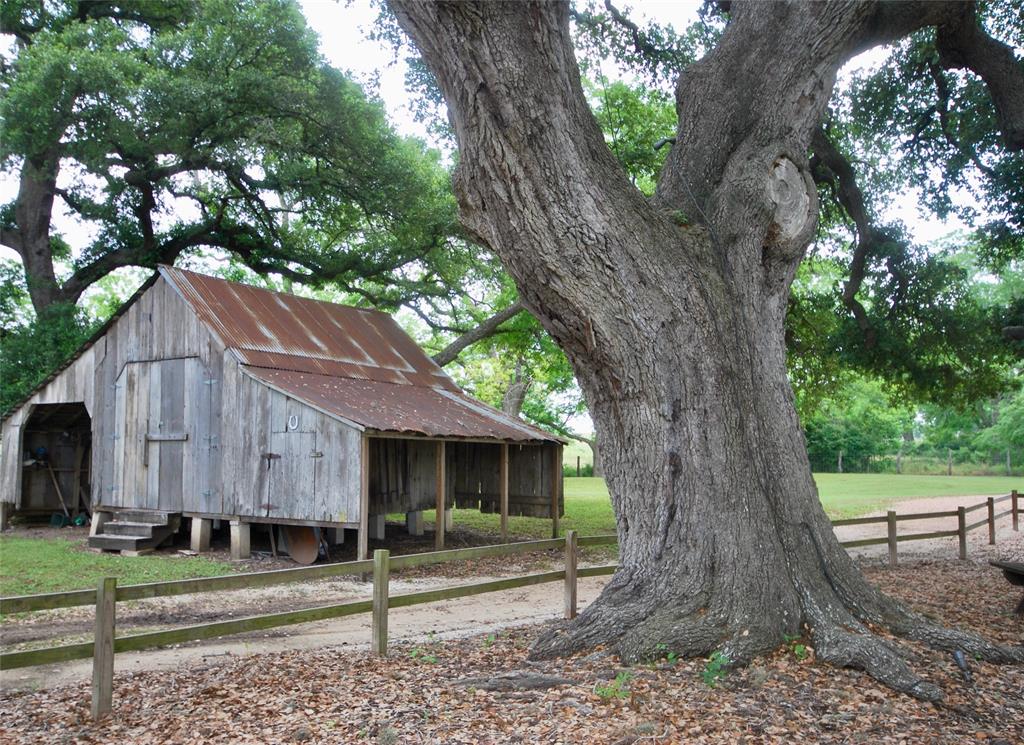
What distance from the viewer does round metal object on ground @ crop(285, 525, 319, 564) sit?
15.7 m

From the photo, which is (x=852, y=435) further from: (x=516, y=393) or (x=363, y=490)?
(x=363, y=490)

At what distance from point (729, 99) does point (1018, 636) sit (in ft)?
17.9

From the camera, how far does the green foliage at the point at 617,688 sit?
5.52 meters

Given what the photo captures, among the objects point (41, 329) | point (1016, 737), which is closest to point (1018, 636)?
point (1016, 737)

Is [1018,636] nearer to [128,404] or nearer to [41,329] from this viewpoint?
[128,404]

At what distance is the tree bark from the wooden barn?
778cm

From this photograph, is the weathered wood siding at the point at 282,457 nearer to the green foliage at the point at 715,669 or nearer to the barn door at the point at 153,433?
the barn door at the point at 153,433

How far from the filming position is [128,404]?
17.7 metres

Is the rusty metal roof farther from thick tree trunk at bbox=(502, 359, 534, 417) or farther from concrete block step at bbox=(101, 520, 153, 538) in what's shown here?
thick tree trunk at bbox=(502, 359, 534, 417)

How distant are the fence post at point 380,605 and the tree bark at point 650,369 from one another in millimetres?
1560

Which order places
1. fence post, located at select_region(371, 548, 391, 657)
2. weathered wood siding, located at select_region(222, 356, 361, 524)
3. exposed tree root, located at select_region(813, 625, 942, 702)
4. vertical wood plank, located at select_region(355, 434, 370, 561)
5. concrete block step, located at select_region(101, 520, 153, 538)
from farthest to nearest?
concrete block step, located at select_region(101, 520, 153, 538) < weathered wood siding, located at select_region(222, 356, 361, 524) < vertical wood plank, located at select_region(355, 434, 370, 561) < fence post, located at select_region(371, 548, 391, 657) < exposed tree root, located at select_region(813, 625, 942, 702)

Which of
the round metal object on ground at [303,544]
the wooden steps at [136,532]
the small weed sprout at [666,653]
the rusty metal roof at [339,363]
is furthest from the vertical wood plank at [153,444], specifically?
the small weed sprout at [666,653]

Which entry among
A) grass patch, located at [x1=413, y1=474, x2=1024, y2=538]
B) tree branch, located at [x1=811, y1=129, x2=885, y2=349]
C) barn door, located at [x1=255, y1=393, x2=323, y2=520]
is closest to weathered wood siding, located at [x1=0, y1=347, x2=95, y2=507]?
barn door, located at [x1=255, y1=393, x2=323, y2=520]

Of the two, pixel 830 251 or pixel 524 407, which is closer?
pixel 830 251
